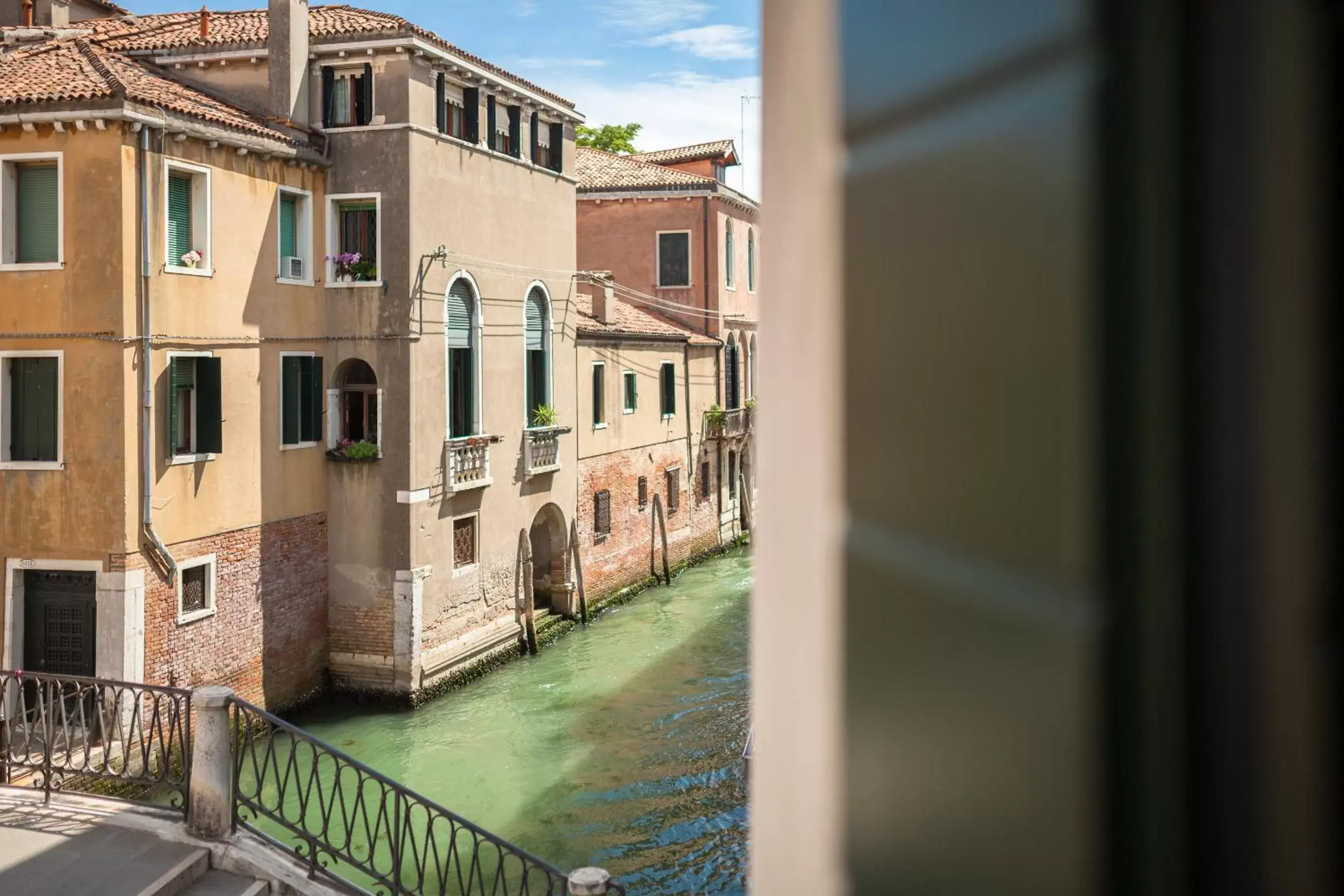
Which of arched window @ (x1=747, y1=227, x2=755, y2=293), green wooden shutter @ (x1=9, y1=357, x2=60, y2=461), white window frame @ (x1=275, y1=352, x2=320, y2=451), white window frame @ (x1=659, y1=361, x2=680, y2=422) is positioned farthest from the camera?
arched window @ (x1=747, y1=227, x2=755, y2=293)

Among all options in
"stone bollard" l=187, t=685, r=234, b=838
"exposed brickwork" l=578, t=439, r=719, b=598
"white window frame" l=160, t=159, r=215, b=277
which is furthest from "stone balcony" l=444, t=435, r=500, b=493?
"stone bollard" l=187, t=685, r=234, b=838

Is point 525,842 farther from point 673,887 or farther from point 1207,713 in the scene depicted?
point 1207,713

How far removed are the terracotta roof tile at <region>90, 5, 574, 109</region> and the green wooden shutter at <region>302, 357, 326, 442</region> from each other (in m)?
4.08

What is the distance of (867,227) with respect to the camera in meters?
0.59

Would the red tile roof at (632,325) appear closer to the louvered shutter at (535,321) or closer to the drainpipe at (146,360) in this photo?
the louvered shutter at (535,321)

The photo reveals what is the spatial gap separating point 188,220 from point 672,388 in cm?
1233

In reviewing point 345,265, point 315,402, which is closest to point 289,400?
point 315,402

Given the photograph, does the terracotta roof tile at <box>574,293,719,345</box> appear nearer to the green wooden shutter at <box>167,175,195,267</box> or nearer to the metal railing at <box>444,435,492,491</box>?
the metal railing at <box>444,435,492,491</box>

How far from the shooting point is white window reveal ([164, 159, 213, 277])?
12.7 meters

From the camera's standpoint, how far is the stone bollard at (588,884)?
5781mm

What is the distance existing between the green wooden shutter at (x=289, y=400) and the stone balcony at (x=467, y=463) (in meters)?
1.98

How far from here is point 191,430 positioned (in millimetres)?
13102

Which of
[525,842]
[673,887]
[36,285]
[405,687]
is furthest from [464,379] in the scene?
[673,887]

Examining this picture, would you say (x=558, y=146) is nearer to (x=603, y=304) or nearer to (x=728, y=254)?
(x=603, y=304)
